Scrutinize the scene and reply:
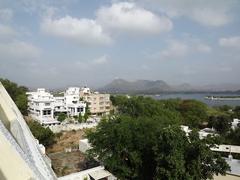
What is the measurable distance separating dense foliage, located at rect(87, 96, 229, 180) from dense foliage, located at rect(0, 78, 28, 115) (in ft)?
81.8

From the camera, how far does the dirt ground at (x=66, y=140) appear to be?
2802 centimetres

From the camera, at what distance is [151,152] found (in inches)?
690

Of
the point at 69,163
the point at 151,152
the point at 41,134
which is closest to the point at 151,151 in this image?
the point at 151,152

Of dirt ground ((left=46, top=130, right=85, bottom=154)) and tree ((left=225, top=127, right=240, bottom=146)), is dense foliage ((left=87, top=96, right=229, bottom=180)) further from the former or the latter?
tree ((left=225, top=127, right=240, bottom=146))

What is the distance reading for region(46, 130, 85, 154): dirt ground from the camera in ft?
91.9

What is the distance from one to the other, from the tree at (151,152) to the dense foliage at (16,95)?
2478cm

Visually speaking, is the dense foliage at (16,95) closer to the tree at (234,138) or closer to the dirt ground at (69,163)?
the dirt ground at (69,163)

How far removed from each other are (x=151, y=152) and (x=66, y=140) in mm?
16416

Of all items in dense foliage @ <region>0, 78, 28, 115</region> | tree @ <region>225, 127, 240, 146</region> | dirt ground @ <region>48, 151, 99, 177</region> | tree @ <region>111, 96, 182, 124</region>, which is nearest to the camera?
dirt ground @ <region>48, 151, 99, 177</region>

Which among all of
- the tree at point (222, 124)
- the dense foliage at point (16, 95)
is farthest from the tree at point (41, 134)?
the tree at point (222, 124)

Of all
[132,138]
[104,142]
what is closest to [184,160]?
[132,138]

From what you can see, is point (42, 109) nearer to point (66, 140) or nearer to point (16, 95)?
point (16, 95)

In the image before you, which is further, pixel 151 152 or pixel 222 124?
pixel 222 124

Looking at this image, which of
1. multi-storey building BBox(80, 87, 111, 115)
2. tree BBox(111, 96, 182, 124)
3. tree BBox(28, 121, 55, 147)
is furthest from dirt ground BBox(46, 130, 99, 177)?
multi-storey building BBox(80, 87, 111, 115)
